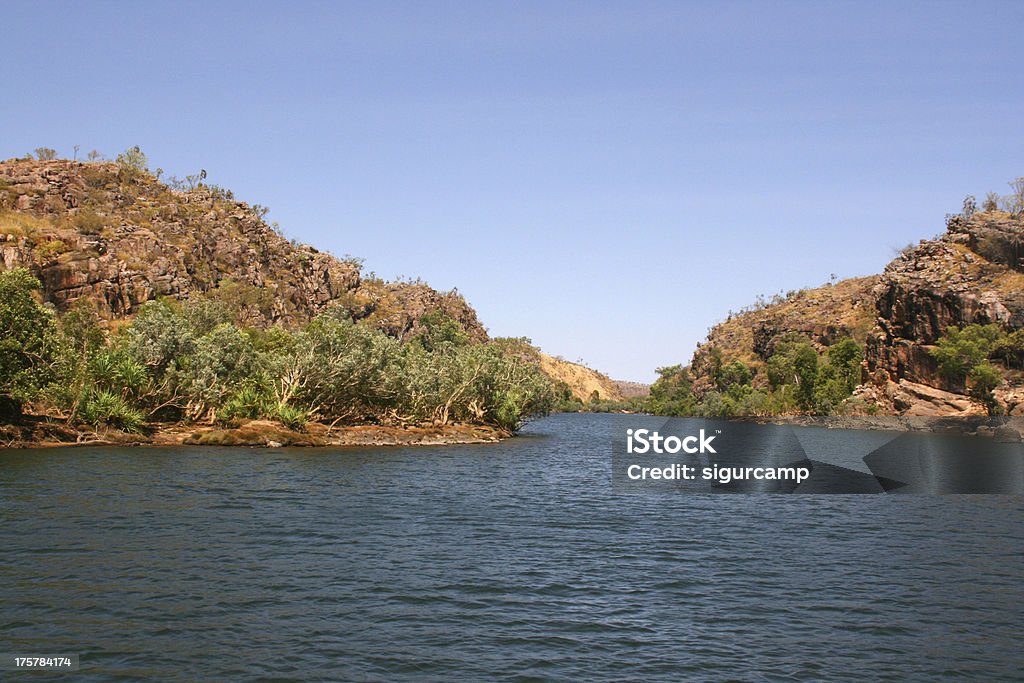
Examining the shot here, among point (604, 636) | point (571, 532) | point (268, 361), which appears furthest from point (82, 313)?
point (604, 636)

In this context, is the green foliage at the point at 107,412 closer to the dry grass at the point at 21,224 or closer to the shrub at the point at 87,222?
the dry grass at the point at 21,224

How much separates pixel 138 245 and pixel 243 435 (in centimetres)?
7792

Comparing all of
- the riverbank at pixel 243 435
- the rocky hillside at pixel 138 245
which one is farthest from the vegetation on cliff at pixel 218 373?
the rocky hillside at pixel 138 245

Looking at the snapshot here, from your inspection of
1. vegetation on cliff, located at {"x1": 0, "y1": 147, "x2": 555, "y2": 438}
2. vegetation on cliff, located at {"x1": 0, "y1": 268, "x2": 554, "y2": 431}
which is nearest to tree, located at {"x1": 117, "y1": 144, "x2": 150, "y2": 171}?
vegetation on cliff, located at {"x1": 0, "y1": 147, "x2": 555, "y2": 438}

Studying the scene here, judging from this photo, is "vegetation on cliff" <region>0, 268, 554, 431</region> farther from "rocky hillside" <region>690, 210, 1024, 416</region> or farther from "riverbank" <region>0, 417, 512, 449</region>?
"rocky hillside" <region>690, 210, 1024, 416</region>

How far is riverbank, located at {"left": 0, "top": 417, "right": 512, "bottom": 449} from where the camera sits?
224ft

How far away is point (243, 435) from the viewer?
262 ft

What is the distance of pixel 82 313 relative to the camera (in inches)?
3497

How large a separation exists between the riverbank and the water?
64.1 ft

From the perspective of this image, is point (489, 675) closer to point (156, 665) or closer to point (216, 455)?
point (156, 665)

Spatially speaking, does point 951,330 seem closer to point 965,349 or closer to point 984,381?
point 965,349

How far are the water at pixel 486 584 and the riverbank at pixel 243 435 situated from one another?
1953 cm

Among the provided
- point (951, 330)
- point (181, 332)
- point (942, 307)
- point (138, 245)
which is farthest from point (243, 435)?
point (942, 307)

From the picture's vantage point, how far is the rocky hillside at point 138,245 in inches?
4724
